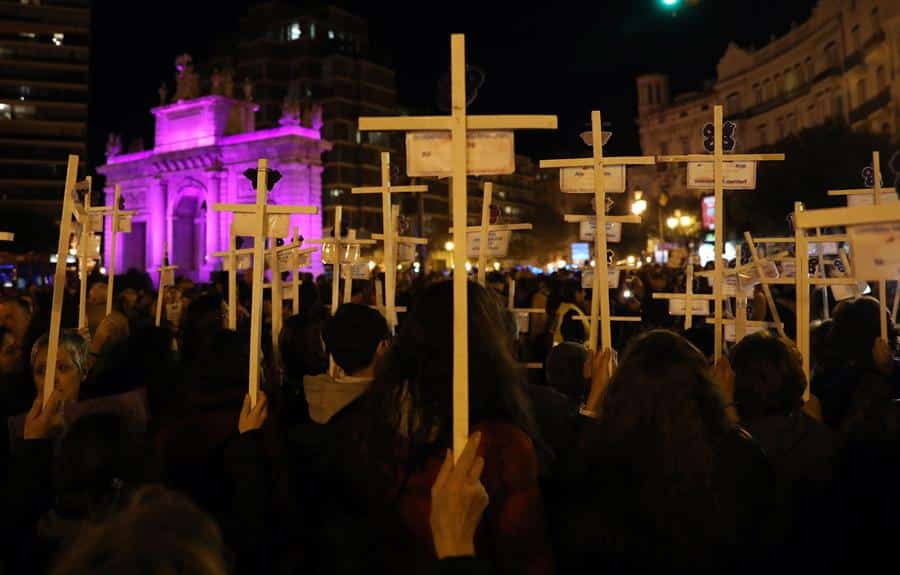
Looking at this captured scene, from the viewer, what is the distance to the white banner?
4879 millimetres

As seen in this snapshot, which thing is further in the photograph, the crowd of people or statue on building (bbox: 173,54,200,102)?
statue on building (bbox: 173,54,200,102)

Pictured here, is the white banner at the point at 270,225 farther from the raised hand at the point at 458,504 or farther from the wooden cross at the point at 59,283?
the raised hand at the point at 458,504

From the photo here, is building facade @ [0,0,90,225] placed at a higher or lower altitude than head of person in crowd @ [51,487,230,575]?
higher

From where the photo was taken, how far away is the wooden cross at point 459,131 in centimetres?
243

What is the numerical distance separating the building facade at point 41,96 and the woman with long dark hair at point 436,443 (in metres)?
75.7

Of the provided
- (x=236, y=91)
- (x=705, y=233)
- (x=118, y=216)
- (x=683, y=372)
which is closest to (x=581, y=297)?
(x=118, y=216)

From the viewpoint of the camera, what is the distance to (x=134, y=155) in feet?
178

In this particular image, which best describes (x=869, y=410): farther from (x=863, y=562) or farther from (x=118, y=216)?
(x=118, y=216)

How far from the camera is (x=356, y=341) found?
12.0 feet

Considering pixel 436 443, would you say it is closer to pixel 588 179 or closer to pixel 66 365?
pixel 66 365

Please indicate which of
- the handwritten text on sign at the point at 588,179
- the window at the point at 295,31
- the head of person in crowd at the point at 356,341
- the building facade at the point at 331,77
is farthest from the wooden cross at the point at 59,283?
the window at the point at 295,31

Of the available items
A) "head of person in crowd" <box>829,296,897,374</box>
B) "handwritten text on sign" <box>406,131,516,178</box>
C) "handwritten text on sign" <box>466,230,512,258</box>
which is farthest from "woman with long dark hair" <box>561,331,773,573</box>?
"handwritten text on sign" <box>466,230,512,258</box>

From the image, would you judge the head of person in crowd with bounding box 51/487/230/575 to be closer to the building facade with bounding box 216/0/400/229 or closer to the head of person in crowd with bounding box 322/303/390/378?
the head of person in crowd with bounding box 322/303/390/378

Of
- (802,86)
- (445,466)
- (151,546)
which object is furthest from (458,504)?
(802,86)
